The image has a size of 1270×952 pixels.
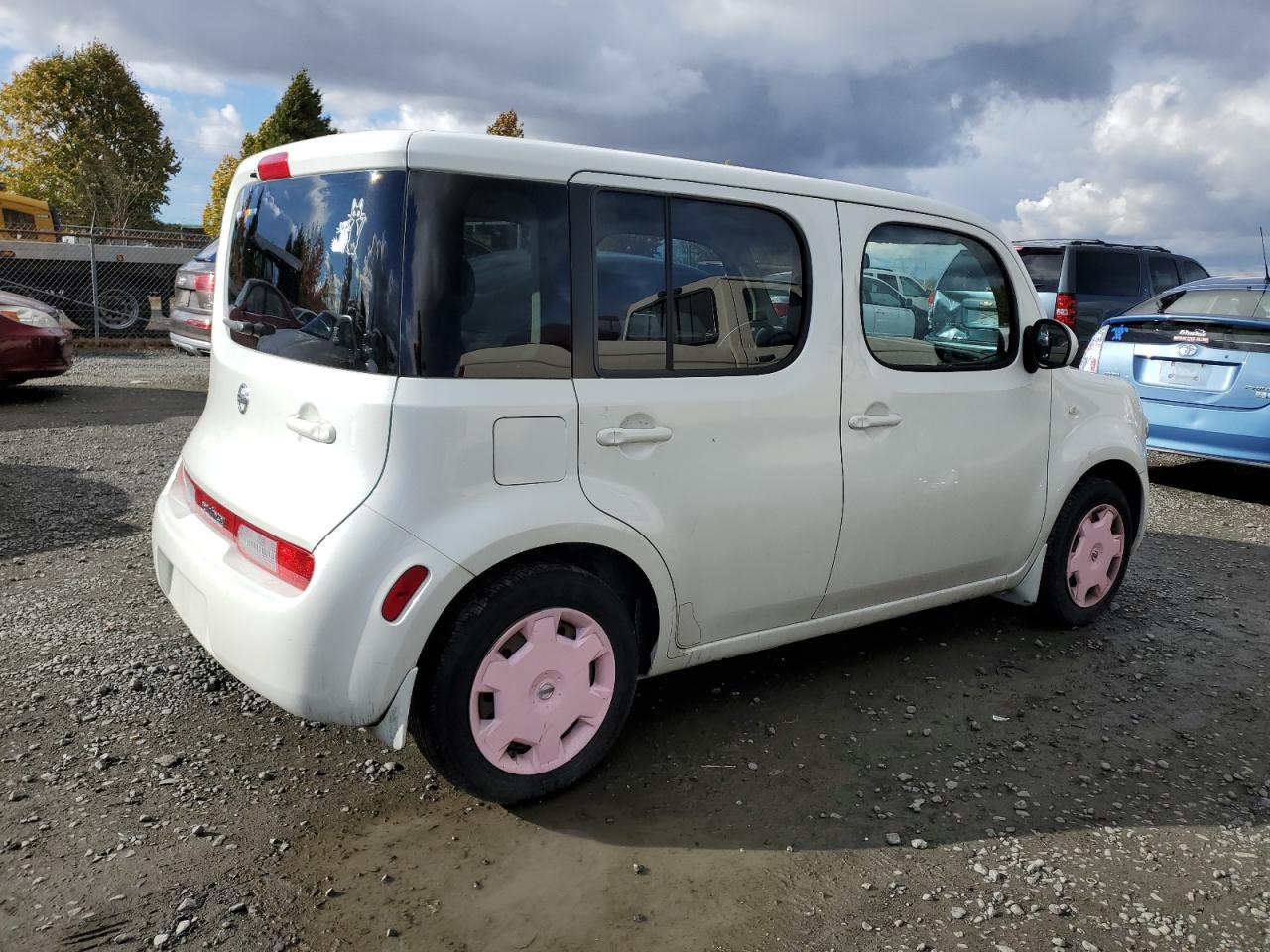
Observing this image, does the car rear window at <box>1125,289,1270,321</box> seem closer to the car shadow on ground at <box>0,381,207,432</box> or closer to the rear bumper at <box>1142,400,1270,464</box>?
the rear bumper at <box>1142,400,1270,464</box>

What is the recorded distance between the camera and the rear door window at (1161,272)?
1209 centimetres

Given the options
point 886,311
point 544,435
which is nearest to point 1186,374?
point 886,311

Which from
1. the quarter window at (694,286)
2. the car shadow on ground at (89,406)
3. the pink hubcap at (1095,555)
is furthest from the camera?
the car shadow on ground at (89,406)

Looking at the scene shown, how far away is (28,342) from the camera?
32.3 feet

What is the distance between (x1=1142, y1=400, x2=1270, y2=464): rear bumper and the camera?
688cm

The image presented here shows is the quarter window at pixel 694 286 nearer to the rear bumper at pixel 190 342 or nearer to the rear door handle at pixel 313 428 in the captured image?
the rear door handle at pixel 313 428

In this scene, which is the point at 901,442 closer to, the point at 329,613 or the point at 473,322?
the point at 473,322

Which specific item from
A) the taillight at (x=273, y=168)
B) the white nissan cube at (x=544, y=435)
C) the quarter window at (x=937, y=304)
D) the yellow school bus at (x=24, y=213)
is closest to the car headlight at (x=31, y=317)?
the white nissan cube at (x=544, y=435)

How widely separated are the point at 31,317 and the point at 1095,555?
32.2 feet

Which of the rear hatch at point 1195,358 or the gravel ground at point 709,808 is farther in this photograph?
the rear hatch at point 1195,358

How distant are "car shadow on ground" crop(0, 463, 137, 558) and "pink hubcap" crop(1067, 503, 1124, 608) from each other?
4.79 metres

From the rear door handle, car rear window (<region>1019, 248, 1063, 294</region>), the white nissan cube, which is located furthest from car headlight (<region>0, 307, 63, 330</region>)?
car rear window (<region>1019, 248, 1063, 294</region>)

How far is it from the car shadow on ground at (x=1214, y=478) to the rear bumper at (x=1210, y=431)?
516mm

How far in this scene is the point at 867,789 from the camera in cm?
317
